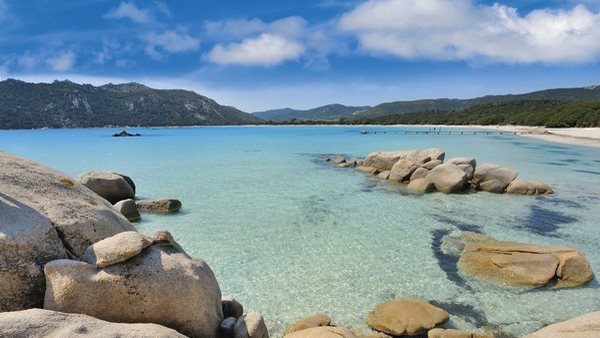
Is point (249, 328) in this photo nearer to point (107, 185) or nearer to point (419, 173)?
point (107, 185)

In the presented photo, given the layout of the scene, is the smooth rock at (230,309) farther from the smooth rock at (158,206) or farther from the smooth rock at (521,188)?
the smooth rock at (521,188)

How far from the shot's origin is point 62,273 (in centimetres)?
500

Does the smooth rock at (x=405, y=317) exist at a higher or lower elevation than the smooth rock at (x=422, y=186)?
lower

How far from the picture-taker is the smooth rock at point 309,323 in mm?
7543

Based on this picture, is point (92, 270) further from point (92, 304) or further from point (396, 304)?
point (396, 304)

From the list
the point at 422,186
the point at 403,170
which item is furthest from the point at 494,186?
the point at 403,170

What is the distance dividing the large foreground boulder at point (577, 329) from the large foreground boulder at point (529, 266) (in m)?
3.65

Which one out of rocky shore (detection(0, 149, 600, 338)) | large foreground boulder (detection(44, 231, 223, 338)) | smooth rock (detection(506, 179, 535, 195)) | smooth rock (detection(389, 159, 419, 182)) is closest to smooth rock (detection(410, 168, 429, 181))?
smooth rock (detection(389, 159, 419, 182))

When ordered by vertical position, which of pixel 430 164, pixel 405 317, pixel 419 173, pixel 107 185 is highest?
pixel 430 164

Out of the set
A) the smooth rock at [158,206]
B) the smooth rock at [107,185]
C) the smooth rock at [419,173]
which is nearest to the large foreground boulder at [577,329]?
the smooth rock at [158,206]

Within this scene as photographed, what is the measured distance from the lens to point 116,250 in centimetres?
523

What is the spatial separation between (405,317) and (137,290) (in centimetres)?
542

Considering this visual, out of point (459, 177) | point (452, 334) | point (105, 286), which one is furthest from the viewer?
point (459, 177)

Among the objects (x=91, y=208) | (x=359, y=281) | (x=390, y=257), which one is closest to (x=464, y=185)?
(x=390, y=257)
